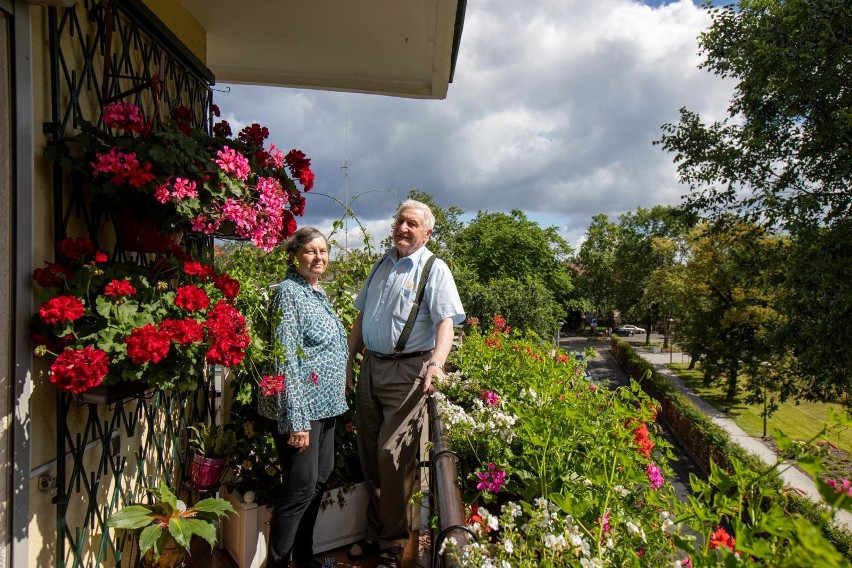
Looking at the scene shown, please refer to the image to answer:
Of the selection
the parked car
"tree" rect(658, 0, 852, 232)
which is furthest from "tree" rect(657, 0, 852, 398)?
the parked car

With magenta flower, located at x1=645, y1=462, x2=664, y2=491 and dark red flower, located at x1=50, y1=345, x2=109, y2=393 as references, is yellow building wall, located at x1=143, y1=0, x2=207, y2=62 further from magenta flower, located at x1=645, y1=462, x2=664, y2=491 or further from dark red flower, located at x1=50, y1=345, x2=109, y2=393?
magenta flower, located at x1=645, y1=462, x2=664, y2=491

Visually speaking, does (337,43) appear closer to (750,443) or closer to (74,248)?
(74,248)

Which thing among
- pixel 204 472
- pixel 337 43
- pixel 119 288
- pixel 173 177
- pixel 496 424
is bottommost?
pixel 204 472

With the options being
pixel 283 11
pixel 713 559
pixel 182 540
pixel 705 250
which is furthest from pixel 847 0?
pixel 705 250

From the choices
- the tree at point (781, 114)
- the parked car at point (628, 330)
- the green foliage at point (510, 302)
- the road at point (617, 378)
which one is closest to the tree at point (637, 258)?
the road at point (617, 378)

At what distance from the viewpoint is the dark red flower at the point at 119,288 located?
1.55 metres

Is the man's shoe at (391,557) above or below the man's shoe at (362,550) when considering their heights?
above

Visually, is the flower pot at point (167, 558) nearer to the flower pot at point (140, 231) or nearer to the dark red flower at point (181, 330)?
the dark red flower at point (181, 330)

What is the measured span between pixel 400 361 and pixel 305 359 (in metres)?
0.46

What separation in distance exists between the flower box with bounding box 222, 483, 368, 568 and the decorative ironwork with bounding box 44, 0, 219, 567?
1.41 feet

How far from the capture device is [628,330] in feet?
180

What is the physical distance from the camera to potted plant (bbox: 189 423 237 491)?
8.55ft

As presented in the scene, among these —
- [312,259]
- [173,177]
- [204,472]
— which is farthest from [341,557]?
[173,177]

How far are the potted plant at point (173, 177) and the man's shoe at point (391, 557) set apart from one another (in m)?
1.63
